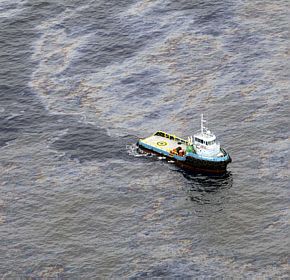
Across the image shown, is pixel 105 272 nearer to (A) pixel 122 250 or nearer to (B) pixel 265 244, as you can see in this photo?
(A) pixel 122 250

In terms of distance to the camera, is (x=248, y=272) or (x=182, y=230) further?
(x=182, y=230)

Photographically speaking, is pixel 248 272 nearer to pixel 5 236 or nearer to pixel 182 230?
pixel 182 230

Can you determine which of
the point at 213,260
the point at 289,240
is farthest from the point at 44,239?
the point at 289,240

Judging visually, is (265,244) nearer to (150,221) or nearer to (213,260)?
(213,260)

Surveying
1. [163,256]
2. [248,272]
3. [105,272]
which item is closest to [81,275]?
[105,272]

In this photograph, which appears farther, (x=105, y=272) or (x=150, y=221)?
(x=150, y=221)

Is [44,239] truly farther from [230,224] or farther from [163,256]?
[230,224]

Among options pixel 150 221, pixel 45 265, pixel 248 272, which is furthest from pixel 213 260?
pixel 45 265
